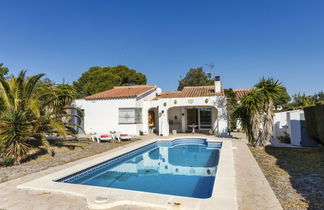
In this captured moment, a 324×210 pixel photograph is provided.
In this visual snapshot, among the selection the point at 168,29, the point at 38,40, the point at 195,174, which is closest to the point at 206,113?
the point at 168,29

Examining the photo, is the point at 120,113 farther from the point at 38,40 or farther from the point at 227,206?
the point at 227,206

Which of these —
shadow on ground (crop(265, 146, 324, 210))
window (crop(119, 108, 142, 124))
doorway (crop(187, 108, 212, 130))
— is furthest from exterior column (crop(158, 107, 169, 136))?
shadow on ground (crop(265, 146, 324, 210))

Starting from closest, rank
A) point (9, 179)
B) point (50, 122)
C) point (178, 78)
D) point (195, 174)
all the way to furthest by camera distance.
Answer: point (9, 179) → point (195, 174) → point (50, 122) → point (178, 78)

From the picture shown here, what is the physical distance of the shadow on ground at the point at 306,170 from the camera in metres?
5.20

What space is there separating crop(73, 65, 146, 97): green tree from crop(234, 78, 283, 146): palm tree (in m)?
32.2

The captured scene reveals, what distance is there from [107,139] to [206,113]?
43.2 ft

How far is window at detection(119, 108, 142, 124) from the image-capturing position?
2103 centimetres

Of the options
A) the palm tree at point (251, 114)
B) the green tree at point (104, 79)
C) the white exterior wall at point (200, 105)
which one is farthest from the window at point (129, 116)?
the green tree at point (104, 79)

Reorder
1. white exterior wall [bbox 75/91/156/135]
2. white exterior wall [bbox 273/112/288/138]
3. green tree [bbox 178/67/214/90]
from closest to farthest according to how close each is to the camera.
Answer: white exterior wall [bbox 273/112/288/138]
white exterior wall [bbox 75/91/156/135]
green tree [bbox 178/67/214/90]

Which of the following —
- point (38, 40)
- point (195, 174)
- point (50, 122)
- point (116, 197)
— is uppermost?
point (38, 40)

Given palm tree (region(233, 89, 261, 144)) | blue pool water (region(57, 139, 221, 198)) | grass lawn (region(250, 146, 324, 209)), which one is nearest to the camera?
grass lawn (region(250, 146, 324, 209))

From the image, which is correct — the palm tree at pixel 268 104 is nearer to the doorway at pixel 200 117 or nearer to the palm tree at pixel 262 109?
the palm tree at pixel 262 109

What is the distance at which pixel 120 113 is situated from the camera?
21.5 metres

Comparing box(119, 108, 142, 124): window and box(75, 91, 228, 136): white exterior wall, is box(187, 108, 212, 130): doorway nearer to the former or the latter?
box(75, 91, 228, 136): white exterior wall
